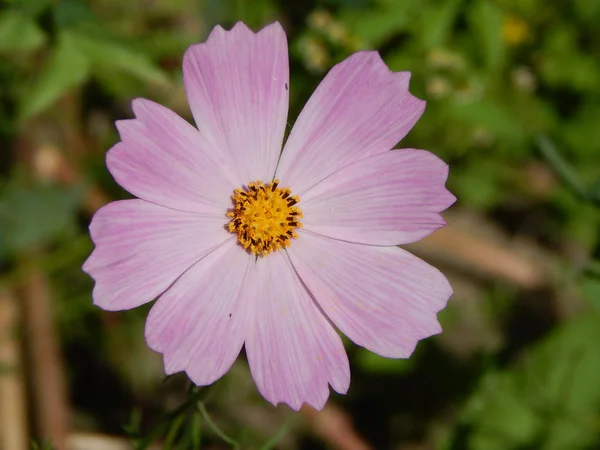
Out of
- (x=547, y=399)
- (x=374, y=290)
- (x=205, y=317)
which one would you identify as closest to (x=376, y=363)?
(x=547, y=399)

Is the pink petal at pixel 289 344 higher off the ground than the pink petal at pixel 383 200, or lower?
lower

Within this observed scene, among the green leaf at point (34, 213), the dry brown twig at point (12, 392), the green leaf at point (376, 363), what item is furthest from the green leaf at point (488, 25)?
the dry brown twig at point (12, 392)

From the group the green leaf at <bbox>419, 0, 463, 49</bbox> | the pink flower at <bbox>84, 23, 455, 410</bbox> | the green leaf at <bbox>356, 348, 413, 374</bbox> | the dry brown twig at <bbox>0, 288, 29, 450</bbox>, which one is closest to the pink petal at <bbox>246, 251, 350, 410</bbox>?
the pink flower at <bbox>84, 23, 455, 410</bbox>

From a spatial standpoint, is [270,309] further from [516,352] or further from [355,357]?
[516,352]

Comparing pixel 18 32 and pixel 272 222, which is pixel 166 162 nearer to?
pixel 272 222

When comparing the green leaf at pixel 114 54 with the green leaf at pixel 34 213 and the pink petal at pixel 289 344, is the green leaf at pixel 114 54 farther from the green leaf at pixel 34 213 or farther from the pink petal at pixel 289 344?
the pink petal at pixel 289 344

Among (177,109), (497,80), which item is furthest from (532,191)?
(177,109)

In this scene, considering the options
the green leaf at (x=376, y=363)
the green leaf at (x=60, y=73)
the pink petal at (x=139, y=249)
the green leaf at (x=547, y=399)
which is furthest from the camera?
the green leaf at (x=376, y=363)
